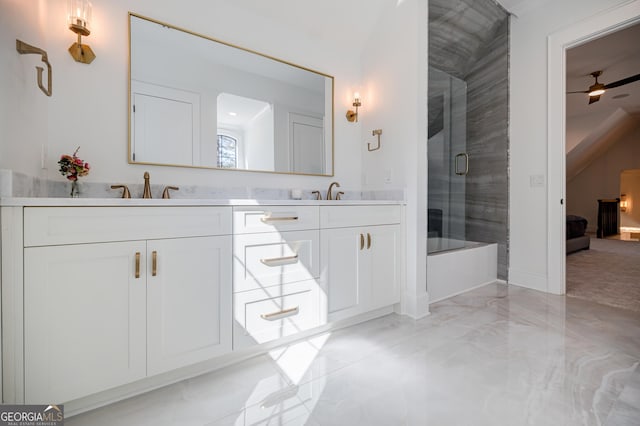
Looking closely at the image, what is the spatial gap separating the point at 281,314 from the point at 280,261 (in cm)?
31

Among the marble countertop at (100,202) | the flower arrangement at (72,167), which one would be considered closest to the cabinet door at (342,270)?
the marble countertop at (100,202)

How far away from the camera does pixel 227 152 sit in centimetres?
201

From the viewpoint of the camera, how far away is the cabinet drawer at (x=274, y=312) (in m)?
1.51

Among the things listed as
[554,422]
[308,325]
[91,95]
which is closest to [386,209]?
[308,325]

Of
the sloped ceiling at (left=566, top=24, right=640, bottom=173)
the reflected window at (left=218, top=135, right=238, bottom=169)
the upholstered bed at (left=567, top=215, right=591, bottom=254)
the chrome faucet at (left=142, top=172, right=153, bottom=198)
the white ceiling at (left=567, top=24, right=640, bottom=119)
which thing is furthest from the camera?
the upholstered bed at (left=567, top=215, right=591, bottom=254)

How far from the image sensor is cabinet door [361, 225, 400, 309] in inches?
81.7

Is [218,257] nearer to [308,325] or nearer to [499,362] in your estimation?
[308,325]

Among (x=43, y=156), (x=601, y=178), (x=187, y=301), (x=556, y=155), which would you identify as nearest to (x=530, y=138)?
(x=556, y=155)

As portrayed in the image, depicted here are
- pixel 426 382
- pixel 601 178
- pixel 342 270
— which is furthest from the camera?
pixel 601 178

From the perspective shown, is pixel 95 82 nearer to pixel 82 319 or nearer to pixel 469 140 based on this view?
pixel 82 319

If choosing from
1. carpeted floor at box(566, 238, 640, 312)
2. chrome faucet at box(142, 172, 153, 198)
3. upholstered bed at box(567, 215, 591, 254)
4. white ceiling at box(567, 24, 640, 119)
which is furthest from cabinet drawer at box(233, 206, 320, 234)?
upholstered bed at box(567, 215, 591, 254)

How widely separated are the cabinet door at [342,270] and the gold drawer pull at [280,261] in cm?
21

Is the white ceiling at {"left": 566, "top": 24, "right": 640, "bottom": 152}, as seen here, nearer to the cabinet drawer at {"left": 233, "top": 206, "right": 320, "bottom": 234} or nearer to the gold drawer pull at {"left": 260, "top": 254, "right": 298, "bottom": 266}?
the cabinet drawer at {"left": 233, "top": 206, "right": 320, "bottom": 234}

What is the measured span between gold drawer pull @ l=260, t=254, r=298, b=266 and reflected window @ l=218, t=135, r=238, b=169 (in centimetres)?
81
